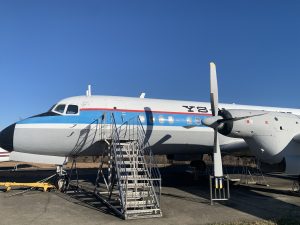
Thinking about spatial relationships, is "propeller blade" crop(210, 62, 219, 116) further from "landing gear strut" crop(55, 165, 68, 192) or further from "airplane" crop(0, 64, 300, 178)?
"landing gear strut" crop(55, 165, 68, 192)

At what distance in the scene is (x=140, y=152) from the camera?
43.0 feet

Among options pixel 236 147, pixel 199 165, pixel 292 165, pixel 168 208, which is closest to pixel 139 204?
pixel 168 208

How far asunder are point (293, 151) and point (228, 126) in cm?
258

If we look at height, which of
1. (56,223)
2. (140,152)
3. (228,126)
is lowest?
(56,223)

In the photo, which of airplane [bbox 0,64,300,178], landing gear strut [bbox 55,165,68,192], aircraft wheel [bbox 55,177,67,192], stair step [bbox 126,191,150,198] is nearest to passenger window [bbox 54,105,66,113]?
airplane [bbox 0,64,300,178]

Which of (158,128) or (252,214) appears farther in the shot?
(158,128)

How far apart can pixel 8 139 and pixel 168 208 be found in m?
7.20

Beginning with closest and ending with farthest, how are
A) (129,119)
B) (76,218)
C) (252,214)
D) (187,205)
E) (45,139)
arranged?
1. (76,218)
2. (252,214)
3. (187,205)
4. (45,139)
5. (129,119)

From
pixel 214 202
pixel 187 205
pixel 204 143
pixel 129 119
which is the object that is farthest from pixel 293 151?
pixel 129 119

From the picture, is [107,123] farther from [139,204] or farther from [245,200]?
[245,200]

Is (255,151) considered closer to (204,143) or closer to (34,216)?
(204,143)

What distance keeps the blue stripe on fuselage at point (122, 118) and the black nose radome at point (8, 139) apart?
1.66ft

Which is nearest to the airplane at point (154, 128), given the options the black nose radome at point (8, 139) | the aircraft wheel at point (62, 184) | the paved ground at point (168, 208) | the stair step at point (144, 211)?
the black nose radome at point (8, 139)

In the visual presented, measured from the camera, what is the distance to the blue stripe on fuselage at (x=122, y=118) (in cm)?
1445
